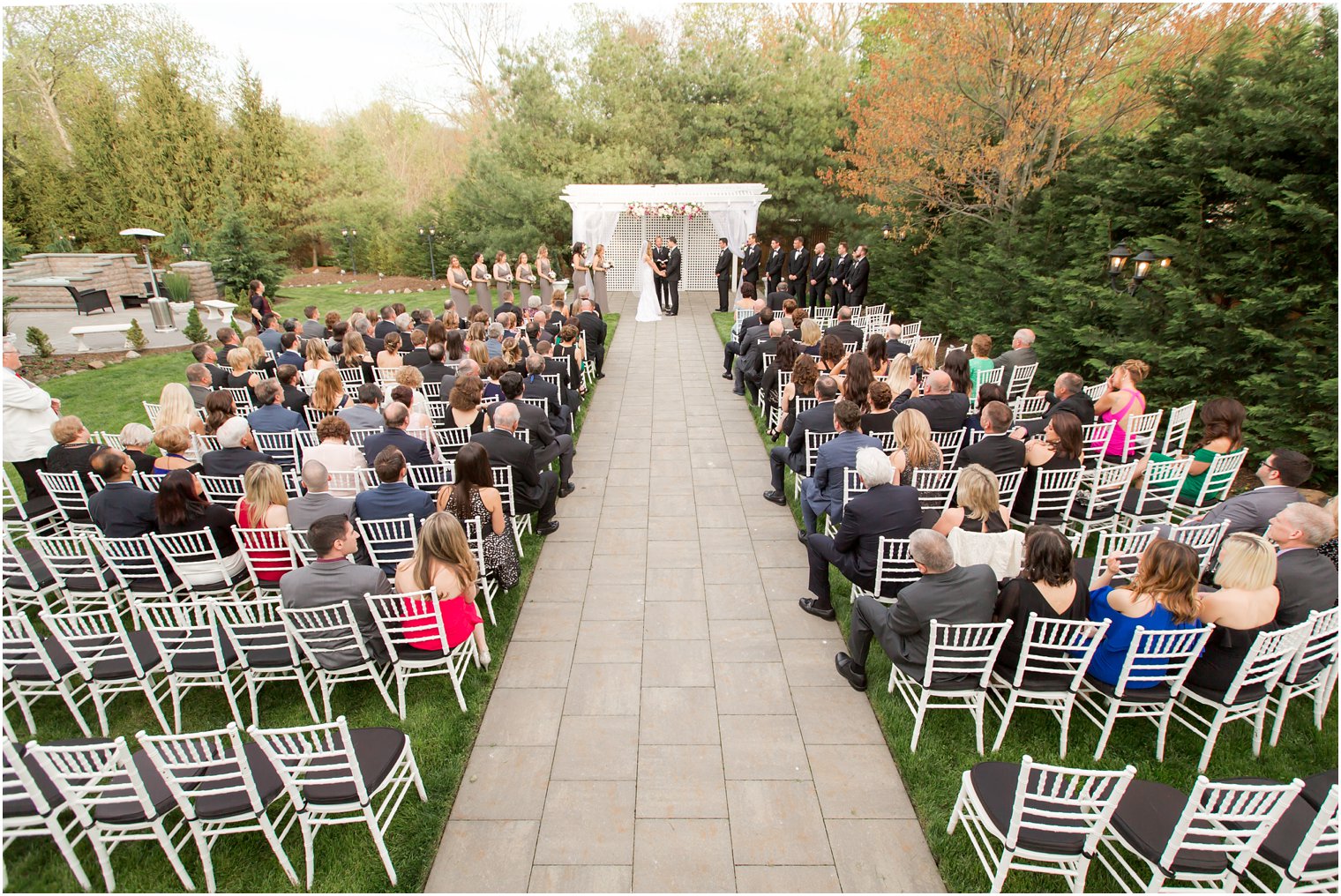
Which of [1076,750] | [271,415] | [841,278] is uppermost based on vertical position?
[841,278]

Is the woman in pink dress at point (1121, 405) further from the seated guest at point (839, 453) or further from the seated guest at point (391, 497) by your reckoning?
the seated guest at point (391, 497)

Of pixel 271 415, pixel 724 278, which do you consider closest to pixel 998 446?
pixel 271 415

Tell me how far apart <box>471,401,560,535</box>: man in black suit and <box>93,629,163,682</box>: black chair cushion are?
2.59 meters

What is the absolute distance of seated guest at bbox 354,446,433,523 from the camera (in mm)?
4879

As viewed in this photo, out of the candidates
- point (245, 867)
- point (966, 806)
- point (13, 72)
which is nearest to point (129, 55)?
point (13, 72)

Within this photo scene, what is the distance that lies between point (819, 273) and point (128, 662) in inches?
557

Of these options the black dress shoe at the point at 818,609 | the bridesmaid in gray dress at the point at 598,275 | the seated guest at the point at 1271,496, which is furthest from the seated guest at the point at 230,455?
the bridesmaid in gray dress at the point at 598,275

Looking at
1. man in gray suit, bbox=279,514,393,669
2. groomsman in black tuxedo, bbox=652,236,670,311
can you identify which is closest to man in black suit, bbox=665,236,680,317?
groomsman in black tuxedo, bbox=652,236,670,311

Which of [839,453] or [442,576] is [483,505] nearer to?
[442,576]

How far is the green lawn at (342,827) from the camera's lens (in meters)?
3.36

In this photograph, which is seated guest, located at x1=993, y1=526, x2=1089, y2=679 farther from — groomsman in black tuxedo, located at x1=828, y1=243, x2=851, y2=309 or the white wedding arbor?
the white wedding arbor

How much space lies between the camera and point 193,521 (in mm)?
4945

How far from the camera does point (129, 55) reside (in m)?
27.4

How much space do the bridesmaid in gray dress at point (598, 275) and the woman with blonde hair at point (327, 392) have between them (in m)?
8.99
